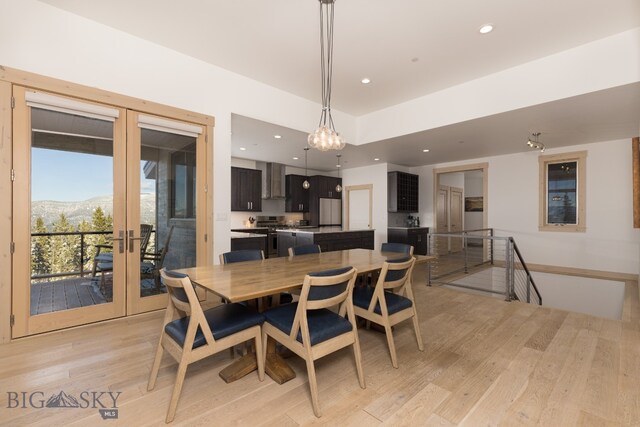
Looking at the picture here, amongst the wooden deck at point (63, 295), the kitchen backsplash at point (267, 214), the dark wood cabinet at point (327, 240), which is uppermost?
the kitchen backsplash at point (267, 214)

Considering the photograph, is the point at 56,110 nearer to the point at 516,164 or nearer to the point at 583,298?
the point at 516,164

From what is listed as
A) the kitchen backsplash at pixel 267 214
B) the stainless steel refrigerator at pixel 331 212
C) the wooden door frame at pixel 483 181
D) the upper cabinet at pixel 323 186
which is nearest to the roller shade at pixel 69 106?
the kitchen backsplash at pixel 267 214

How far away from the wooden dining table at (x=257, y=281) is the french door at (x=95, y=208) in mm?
1356

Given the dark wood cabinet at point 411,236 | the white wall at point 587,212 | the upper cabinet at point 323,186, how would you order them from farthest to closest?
the upper cabinet at point 323,186 < the dark wood cabinet at point 411,236 < the white wall at point 587,212

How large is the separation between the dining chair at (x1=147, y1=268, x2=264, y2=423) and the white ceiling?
256 cm

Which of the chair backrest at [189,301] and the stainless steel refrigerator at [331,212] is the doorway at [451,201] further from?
the chair backrest at [189,301]

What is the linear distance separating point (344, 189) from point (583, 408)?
6986mm

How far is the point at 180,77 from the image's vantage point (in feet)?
11.3

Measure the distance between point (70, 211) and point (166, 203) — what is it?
2.87ft

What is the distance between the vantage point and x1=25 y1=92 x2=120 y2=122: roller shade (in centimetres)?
260

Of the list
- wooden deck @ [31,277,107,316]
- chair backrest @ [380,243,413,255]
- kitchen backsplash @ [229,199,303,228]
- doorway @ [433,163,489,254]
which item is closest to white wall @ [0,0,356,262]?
wooden deck @ [31,277,107,316]

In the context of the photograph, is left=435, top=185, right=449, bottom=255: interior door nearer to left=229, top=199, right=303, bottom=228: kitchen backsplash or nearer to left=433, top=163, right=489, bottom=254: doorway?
left=433, top=163, right=489, bottom=254: doorway

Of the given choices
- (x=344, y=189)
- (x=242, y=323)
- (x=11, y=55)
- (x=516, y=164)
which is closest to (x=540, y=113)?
(x=516, y=164)

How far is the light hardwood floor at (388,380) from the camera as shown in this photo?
5.51 ft
